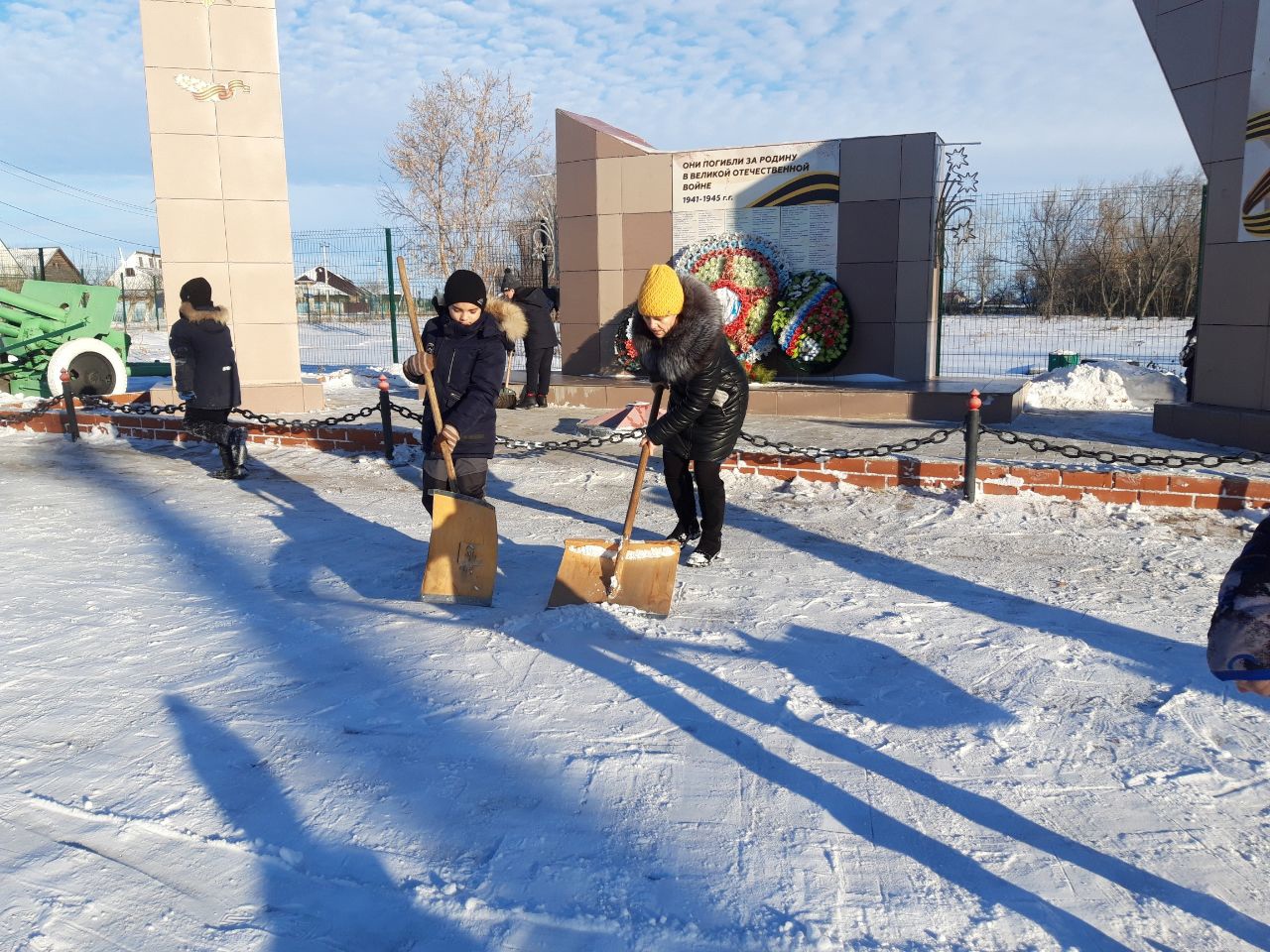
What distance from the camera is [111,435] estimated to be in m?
9.45

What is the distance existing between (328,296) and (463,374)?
742 inches

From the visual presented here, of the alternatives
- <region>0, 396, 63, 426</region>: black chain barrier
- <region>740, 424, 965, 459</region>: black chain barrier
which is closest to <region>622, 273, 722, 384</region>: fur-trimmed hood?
<region>740, 424, 965, 459</region>: black chain barrier

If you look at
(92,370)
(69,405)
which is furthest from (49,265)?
(69,405)

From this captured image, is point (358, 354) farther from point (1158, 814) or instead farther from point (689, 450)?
point (1158, 814)

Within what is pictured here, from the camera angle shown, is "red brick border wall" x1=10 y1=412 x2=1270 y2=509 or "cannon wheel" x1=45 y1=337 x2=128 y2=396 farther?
"cannon wheel" x1=45 y1=337 x2=128 y2=396

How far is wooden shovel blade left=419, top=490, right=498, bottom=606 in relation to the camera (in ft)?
14.3

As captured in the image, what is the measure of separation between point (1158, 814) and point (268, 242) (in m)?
10.5

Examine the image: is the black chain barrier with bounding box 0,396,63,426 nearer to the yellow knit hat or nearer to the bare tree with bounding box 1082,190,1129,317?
the yellow knit hat

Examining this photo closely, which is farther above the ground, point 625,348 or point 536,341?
point 536,341

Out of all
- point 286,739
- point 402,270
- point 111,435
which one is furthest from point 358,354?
point 286,739

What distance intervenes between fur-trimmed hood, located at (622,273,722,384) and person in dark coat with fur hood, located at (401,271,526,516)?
2.62 feet

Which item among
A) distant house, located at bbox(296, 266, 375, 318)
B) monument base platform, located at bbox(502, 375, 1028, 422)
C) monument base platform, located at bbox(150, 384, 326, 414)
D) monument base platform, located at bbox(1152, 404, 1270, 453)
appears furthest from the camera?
distant house, located at bbox(296, 266, 375, 318)

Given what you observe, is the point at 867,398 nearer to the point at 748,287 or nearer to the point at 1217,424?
the point at 748,287

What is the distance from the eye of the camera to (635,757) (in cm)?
290
